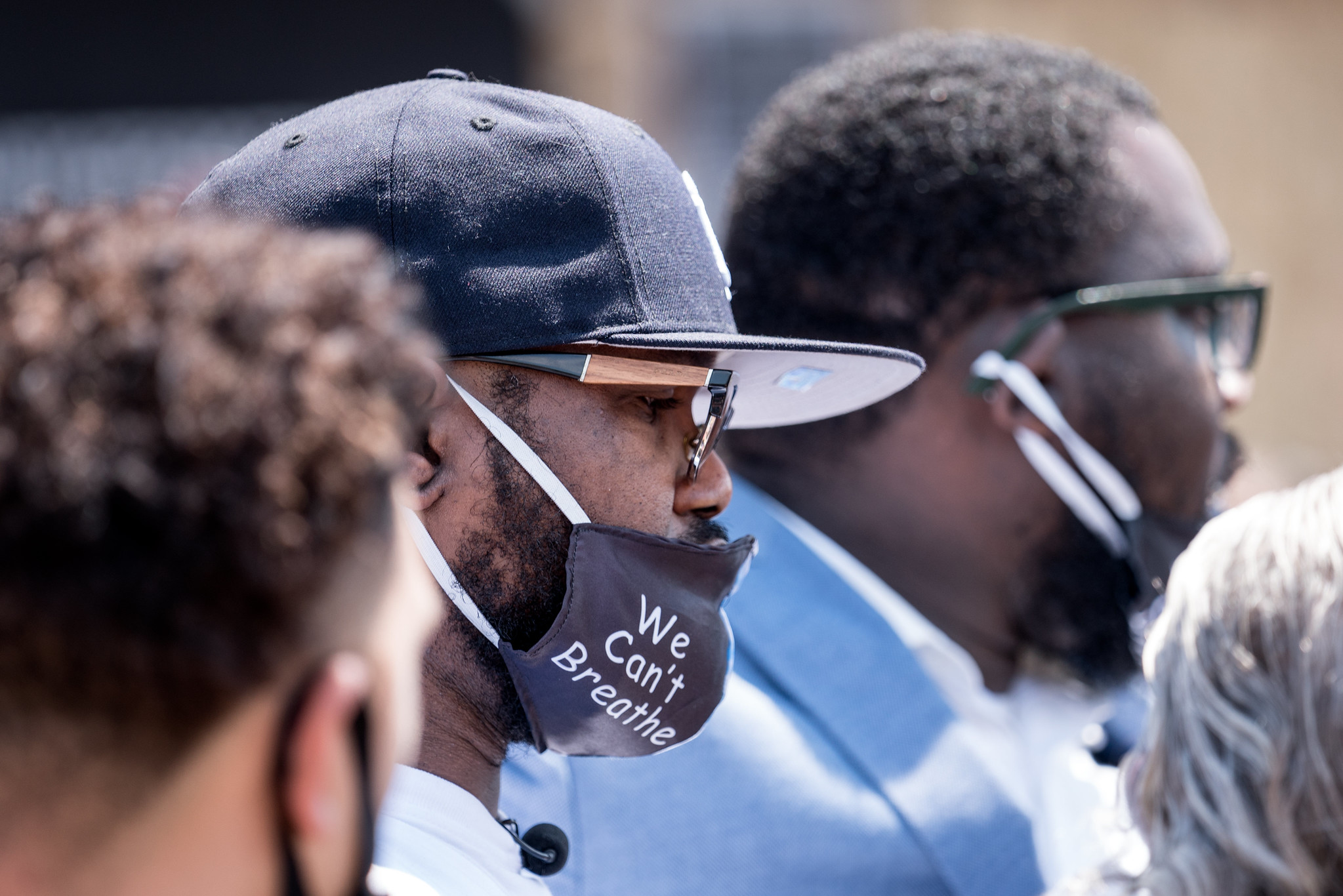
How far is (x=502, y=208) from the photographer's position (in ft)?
5.23

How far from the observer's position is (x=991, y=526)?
2770 mm

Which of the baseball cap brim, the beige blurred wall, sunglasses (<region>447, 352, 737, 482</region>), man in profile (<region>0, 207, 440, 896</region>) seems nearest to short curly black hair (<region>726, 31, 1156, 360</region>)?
the baseball cap brim

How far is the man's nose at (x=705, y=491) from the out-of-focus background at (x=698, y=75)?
4153 millimetres

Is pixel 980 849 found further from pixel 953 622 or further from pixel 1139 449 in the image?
pixel 1139 449

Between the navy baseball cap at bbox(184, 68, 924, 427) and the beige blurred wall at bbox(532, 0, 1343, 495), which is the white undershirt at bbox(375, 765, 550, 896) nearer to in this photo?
the navy baseball cap at bbox(184, 68, 924, 427)

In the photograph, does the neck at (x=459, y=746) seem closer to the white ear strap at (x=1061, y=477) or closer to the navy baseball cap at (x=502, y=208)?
the navy baseball cap at (x=502, y=208)

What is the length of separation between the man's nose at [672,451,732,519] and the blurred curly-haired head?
92 centimetres

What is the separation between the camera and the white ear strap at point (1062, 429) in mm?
2674

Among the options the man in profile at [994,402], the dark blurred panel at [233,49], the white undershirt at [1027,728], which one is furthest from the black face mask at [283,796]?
the dark blurred panel at [233,49]

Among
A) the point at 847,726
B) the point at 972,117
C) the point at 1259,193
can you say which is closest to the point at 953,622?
the point at 847,726

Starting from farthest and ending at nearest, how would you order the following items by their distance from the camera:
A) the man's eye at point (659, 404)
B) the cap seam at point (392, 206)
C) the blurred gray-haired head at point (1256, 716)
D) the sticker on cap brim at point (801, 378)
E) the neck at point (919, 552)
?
the neck at point (919, 552) < the sticker on cap brim at point (801, 378) < the man's eye at point (659, 404) < the cap seam at point (392, 206) < the blurred gray-haired head at point (1256, 716)

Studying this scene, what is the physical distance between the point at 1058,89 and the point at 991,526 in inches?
40.9

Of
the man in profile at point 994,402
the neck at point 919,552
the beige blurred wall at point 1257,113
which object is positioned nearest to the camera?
the man in profile at point 994,402

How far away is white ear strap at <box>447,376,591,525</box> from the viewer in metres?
1.62
